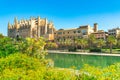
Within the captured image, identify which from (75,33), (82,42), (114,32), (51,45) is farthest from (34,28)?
(114,32)

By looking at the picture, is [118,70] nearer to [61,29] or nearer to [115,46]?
[115,46]

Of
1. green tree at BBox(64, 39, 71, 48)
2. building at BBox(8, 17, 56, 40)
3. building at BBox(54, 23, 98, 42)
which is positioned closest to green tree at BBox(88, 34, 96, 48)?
building at BBox(54, 23, 98, 42)

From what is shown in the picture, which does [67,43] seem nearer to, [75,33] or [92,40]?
[75,33]

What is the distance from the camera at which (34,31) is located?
122812 millimetres

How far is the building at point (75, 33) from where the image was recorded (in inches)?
3650

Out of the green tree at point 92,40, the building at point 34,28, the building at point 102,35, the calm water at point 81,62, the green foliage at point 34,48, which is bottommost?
the calm water at point 81,62

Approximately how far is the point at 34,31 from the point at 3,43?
317 feet

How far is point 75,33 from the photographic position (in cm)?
9762

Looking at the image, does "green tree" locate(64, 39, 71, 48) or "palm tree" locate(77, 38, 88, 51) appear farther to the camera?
"green tree" locate(64, 39, 71, 48)

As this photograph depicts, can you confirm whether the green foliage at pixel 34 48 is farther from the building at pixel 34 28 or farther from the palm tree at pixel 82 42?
the building at pixel 34 28

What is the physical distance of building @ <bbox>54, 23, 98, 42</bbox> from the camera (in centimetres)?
9272

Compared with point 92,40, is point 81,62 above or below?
below

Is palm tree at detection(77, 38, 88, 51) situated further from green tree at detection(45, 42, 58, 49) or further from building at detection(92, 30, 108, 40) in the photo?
green tree at detection(45, 42, 58, 49)

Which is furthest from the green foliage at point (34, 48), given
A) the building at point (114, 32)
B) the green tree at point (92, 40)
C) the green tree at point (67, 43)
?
the green tree at point (67, 43)
